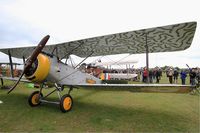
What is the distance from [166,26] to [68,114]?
13.2 ft

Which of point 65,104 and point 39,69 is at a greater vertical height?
point 39,69

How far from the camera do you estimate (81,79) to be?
7879 mm

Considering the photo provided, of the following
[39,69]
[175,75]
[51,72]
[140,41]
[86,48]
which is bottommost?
[175,75]

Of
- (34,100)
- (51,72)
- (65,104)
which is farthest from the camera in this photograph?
(34,100)

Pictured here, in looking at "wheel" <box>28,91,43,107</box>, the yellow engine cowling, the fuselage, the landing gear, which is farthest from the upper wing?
"wheel" <box>28,91,43,107</box>

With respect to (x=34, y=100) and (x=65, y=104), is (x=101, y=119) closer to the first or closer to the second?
(x=65, y=104)

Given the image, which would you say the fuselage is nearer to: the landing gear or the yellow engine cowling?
the yellow engine cowling

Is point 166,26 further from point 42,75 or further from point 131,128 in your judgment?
point 42,75

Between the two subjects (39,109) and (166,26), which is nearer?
(166,26)

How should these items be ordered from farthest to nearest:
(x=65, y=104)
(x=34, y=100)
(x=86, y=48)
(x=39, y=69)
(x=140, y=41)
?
(x=86, y=48) → (x=34, y=100) → (x=140, y=41) → (x=65, y=104) → (x=39, y=69)

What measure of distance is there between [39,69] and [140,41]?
3.74m

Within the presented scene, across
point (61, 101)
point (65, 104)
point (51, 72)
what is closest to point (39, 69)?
point (51, 72)

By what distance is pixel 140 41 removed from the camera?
22.5 ft

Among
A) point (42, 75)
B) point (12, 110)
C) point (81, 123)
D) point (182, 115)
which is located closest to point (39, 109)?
Answer: point (12, 110)
